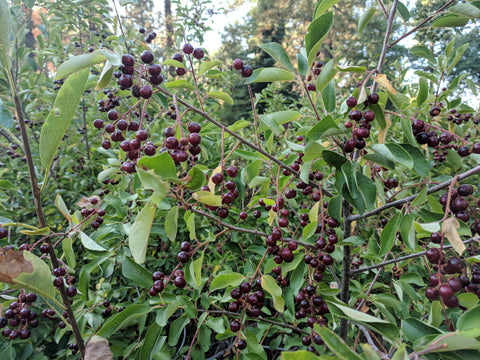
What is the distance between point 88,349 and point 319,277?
824mm

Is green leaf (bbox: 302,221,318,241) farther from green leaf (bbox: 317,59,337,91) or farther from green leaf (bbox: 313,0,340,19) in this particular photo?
green leaf (bbox: 313,0,340,19)

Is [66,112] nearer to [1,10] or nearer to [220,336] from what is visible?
[1,10]

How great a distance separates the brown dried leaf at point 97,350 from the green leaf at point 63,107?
0.57 m

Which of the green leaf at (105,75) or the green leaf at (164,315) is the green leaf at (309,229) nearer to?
the green leaf at (164,315)

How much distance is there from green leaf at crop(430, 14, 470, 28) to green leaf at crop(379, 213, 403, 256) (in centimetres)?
65

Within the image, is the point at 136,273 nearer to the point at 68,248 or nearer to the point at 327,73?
the point at 68,248

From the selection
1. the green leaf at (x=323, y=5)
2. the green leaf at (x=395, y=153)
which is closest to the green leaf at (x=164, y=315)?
the green leaf at (x=395, y=153)

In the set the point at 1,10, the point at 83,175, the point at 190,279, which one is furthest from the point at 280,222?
the point at 83,175

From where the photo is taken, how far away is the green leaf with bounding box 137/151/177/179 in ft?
2.11

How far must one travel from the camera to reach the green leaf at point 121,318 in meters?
0.92

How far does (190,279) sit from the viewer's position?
1.17 meters

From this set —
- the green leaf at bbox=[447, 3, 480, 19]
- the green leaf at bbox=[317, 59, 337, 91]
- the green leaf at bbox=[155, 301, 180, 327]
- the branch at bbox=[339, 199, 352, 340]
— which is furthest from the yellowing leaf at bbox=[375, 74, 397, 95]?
the green leaf at bbox=[155, 301, 180, 327]

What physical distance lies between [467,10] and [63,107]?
1222mm

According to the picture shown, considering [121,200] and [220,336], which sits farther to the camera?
[121,200]
